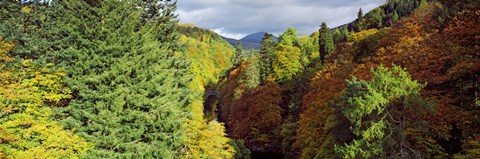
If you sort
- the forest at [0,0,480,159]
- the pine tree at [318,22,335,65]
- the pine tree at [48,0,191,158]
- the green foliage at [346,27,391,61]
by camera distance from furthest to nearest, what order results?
1. the pine tree at [318,22,335,65]
2. the green foliage at [346,27,391,61]
3. the pine tree at [48,0,191,158]
4. the forest at [0,0,480,159]

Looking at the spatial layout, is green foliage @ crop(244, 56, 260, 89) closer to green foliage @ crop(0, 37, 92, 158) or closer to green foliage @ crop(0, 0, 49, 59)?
green foliage @ crop(0, 0, 49, 59)

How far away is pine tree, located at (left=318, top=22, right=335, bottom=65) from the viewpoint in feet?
202

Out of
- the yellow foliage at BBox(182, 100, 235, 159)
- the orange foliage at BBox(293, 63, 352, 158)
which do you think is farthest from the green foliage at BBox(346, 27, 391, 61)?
the yellow foliage at BBox(182, 100, 235, 159)

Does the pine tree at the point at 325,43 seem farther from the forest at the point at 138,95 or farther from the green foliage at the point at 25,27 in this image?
the green foliage at the point at 25,27

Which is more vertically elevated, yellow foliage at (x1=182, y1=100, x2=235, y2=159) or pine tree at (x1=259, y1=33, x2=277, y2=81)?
pine tree at (x1=259, y1=33, x2=277, y2=81)

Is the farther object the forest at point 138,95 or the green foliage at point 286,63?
the green foliage at point 286,63

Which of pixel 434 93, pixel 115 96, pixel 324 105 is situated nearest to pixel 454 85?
pixel 434 93

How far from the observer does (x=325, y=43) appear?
204 ft

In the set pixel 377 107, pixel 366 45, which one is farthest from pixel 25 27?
pixel 366 45

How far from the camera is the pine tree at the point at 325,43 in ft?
202

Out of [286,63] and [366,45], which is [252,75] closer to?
[286,63]

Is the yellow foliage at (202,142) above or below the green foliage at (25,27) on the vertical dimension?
below

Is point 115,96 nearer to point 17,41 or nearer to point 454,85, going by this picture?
point 17,41

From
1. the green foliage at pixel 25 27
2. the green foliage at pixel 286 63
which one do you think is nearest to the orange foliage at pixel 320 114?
the green foliage at pixel 25 27
